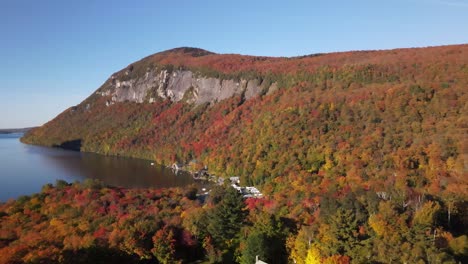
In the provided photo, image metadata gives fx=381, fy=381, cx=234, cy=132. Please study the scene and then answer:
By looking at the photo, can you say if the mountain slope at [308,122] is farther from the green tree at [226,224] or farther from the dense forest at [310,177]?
the green tree at [226,224]

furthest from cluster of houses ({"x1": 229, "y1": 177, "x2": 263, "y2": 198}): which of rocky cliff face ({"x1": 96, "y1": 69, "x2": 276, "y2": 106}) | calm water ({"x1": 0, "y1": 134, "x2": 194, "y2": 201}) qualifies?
rocky cliff face ({"x1": 96, "y1": 69, "x2": 276, "y2": 106})

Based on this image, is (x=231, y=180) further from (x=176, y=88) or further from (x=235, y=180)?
(x=176, y=88)

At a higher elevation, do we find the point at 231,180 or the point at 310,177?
the point at 310,177

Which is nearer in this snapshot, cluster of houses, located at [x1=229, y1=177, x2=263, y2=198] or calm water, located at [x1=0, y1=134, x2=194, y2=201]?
cluster of houses, located at [x1=229, y1=177, x2=263, y2=198]

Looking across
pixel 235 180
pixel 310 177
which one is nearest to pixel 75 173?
pixel 235 180

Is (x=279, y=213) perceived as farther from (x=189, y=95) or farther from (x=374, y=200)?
(x=189, y=95)

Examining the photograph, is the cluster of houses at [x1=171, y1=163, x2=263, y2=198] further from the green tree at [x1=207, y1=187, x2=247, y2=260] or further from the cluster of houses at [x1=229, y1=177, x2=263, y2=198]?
the green tree at [x1=207, y1=187, x2=247, y2=260]

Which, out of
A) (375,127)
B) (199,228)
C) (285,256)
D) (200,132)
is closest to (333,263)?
(285,256)
